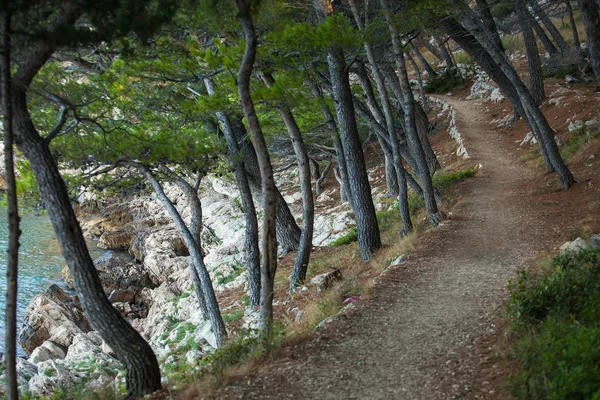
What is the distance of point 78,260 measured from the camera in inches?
232

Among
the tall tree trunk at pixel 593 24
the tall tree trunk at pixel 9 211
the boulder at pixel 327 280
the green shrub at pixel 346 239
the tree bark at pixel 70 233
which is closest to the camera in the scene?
the tall tree trunk at pixel 9 211

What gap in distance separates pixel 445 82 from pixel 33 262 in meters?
27.4

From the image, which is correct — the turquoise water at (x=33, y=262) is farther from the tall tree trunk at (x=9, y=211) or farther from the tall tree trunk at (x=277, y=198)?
the tall tree trunk at (x=9, y=211)

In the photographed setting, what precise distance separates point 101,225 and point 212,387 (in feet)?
87.6

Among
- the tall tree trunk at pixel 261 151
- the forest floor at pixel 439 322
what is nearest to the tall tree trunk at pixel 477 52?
the forest floor at pixel 439 322

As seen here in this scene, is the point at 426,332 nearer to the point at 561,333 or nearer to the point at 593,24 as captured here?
the point at 561,333

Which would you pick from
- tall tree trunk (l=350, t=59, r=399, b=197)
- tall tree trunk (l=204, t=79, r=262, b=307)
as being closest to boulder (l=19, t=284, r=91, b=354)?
tall tree trunk (l=204, t=79, r=262, b=307)

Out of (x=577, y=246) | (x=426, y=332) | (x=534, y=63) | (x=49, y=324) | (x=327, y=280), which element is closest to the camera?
(x=426, y=332)

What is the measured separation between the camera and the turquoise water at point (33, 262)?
20.0 m

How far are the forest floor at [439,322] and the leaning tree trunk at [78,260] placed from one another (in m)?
1.23

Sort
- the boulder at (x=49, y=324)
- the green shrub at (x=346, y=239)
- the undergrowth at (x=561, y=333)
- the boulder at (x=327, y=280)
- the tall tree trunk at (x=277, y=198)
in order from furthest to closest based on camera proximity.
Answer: the green shrub at (x=346, y=239), the boulder at (x=49, y=324), the tall tree trunk at (x=277, y=198), the boulder at (x=327, y=280), the undergrowth at (x=561, y=333)

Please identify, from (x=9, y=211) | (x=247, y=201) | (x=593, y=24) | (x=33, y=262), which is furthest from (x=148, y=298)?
(x=593, y=24)

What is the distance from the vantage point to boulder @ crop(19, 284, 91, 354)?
15312mm

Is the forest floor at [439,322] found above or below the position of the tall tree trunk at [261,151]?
below
